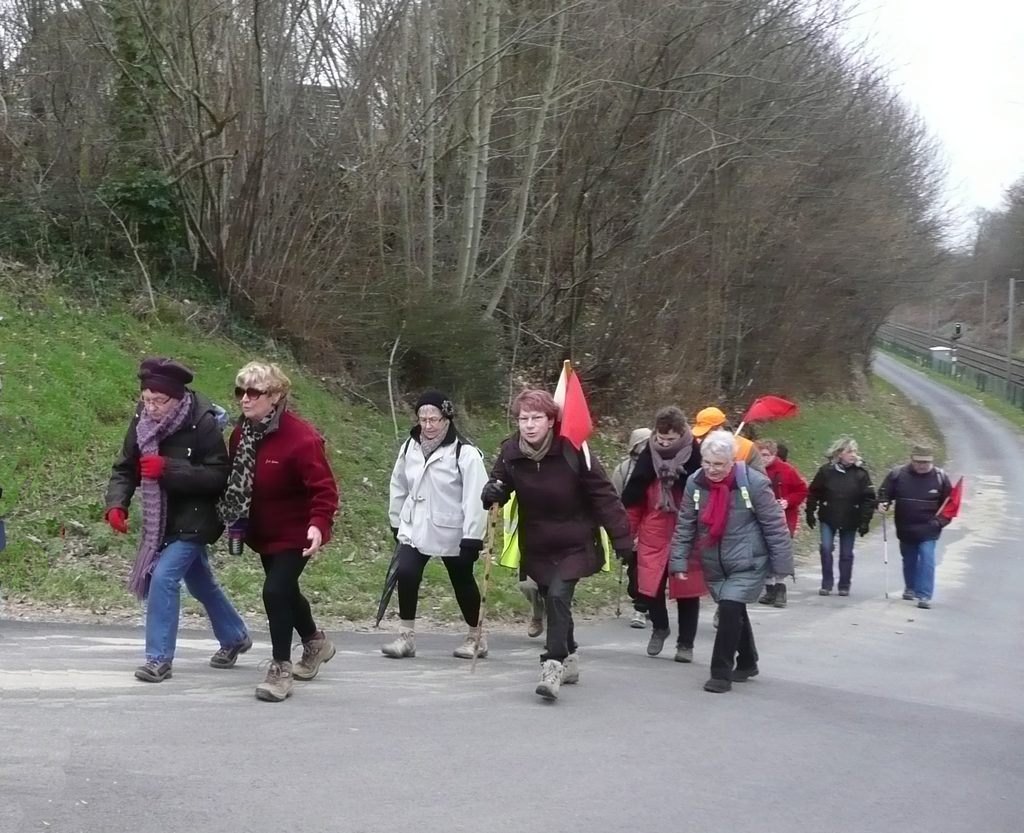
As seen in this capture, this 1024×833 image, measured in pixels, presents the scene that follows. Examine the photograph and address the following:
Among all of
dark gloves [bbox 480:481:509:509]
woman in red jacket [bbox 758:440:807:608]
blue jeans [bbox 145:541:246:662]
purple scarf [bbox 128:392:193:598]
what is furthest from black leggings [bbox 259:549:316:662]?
woman in red jacket [bbox 758:440:807:608]

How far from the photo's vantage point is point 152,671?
21.1 feet

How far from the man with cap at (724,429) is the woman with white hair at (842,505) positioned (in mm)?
4181

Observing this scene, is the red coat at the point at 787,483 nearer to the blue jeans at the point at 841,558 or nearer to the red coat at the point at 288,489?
the blue jeans at the point at 841,558

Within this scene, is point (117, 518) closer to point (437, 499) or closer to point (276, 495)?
point (276, 495)

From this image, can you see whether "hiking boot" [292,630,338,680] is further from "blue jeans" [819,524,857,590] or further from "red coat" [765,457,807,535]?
"blue jeans" [819,524,857,590]

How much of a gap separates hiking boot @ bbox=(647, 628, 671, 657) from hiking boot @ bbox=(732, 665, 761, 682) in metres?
0.91

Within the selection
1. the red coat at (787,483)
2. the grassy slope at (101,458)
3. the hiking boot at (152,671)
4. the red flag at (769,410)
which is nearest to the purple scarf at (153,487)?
the hiking boot at (152,671)

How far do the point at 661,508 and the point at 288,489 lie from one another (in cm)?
327

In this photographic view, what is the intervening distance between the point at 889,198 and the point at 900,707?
32861mm

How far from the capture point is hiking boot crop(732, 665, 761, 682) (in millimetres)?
7922

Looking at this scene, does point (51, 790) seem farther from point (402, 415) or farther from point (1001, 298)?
point (1001, 298)

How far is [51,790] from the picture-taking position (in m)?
4.70

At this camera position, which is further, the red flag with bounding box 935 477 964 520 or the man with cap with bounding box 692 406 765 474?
the red flag with bounding box 935 477 964 520

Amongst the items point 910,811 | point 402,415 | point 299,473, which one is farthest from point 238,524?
point 402,415
